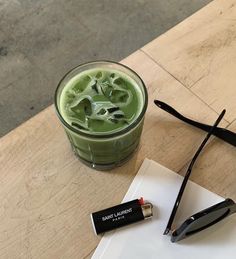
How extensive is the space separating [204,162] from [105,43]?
0.70m

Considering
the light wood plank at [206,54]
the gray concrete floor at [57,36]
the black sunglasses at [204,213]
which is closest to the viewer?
the black sunglasses at [204,213]

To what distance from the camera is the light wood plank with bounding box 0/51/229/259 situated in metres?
0.50

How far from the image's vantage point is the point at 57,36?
1.18 metres

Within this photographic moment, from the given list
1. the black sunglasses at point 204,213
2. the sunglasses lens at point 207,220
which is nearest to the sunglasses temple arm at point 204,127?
the black sunglasses at point 204,213

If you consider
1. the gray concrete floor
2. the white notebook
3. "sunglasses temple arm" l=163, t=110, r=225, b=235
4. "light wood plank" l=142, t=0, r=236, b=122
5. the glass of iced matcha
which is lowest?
the gray concrete floor

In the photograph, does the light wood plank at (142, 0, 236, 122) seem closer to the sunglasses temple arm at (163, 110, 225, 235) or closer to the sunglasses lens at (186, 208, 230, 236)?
the sunglasses temple arm at (163, 110, 225, 235)

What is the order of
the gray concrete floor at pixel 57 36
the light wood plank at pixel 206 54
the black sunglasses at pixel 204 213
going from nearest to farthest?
the black sunglasses at pixel 204 213 → the light wood plank at pixel 206 54 → the gray concrete floor at pixel 57 36

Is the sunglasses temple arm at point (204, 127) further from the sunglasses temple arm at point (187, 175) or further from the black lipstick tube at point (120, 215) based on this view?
the black lipstick tube at point (120, 215)

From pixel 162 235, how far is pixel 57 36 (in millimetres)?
825

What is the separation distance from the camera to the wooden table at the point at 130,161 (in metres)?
0.50

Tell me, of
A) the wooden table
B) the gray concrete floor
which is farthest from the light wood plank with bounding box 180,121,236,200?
the gray concrete floor

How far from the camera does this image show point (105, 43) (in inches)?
46.1

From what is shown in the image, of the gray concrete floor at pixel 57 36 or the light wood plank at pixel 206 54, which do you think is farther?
the gray concrete floor at pixel 57 36

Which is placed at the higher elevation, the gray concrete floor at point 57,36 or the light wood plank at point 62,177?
the light wood plank at point 62,177
